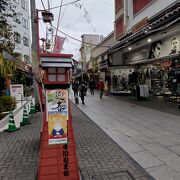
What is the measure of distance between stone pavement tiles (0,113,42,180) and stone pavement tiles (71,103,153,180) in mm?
1070

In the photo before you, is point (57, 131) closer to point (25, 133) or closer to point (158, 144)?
point (158, 144)

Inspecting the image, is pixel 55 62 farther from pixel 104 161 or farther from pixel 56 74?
pixel 104 161

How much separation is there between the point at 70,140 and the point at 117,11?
63.6 feet

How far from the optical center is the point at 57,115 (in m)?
3.40

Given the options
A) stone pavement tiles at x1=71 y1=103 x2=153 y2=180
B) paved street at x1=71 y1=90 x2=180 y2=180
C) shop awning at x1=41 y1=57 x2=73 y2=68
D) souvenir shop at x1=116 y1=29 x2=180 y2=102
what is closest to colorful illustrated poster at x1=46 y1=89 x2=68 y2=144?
A: shop awning at x1=41 y1=57 x2=73 y2=68

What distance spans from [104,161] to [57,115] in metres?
1.78

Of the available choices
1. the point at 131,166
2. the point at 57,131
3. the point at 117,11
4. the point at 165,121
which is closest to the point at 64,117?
the point at 57,131

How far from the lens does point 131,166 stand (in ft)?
13.8

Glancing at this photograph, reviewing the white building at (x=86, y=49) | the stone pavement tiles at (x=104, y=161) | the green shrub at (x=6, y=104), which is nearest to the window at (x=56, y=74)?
the stone pavement tiles at (x=104, y=161)

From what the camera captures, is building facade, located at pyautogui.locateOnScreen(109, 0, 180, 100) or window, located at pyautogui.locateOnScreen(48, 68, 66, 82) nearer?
window, located at pyautogui.locateOnScreen(48, 68, 66, 82)

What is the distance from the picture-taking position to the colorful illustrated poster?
3367mm

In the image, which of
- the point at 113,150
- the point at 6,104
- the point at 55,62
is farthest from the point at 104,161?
the point at 6,104

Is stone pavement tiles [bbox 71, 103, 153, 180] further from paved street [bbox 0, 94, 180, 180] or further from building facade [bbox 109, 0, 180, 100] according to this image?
building facade [bbox 109, 0, 180, 100]

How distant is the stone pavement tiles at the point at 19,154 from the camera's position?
4.01 meters
